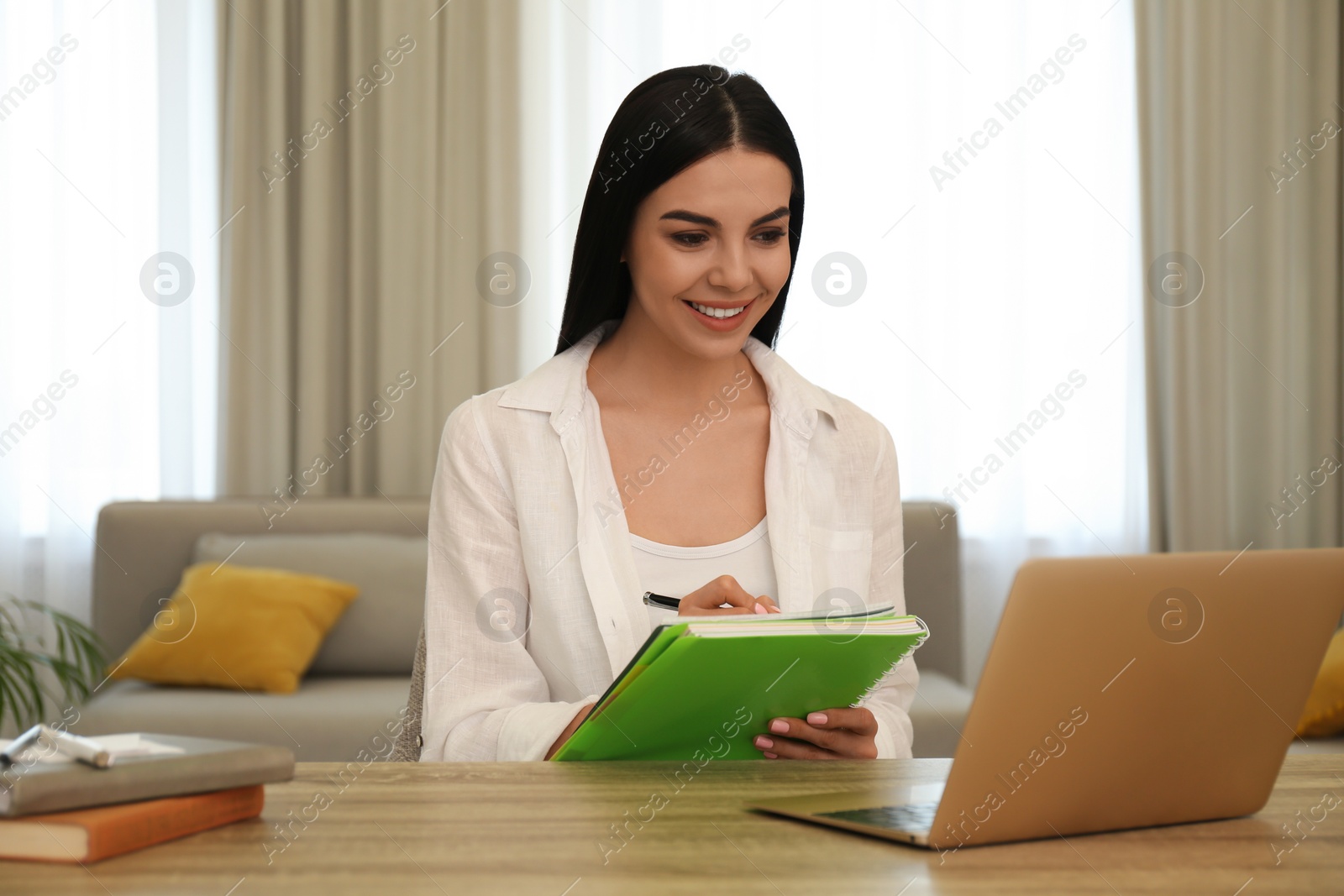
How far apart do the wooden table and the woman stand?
0.46 meters

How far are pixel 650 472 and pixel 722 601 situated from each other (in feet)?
1.40

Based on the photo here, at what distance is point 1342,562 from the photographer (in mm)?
717

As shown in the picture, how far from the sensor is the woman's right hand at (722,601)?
113 cm

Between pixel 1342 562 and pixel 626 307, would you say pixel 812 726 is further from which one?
pixel 626 307

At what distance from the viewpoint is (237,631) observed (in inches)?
105

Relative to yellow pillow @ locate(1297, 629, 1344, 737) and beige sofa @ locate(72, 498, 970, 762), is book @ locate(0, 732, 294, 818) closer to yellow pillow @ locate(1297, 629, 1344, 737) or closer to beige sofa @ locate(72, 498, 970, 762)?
beige sofa @ locate(72, 498, 970, 762)

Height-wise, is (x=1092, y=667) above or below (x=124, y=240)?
below

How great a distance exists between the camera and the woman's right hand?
1.13m

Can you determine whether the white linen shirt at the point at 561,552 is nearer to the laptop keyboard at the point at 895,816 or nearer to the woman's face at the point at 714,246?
the woman's face at the point at 714,246

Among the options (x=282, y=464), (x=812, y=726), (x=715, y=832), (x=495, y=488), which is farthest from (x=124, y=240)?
(x=715, y=832)

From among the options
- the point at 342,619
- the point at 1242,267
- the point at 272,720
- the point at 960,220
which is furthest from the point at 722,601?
the point at 1242,267

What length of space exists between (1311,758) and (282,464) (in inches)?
116

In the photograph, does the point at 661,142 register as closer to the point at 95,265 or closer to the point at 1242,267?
the point at 95,265

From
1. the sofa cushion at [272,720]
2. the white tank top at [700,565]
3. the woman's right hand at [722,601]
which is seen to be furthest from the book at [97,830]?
the sofa cushion at [272,720]
